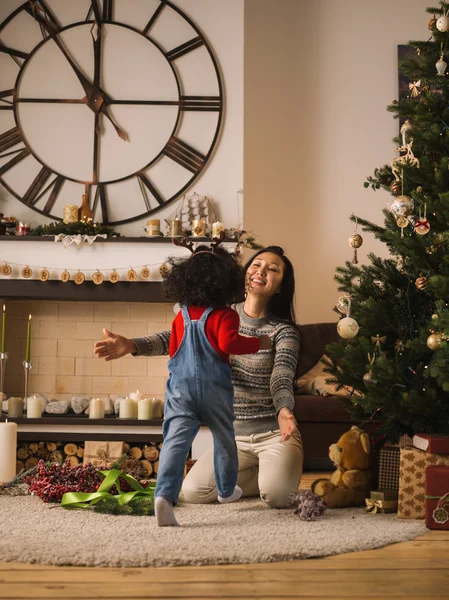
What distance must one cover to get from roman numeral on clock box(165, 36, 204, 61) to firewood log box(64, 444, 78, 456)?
2.30 meters

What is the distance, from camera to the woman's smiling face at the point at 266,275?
3068 mm

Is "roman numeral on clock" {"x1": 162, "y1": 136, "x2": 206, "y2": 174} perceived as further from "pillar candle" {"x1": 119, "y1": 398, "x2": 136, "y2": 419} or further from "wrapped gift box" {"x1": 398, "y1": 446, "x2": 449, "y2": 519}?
"wrapped gift box" {"x1": 398, "y1": 446, "x2": 449, "y2": 519}

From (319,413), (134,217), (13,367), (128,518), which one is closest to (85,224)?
(134,217)

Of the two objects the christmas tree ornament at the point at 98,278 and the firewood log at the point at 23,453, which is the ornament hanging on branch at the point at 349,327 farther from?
the firewood log at the point at 23,453

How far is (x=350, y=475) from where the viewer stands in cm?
291

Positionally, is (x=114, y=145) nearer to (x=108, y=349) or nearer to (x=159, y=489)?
(x=108, y=349)

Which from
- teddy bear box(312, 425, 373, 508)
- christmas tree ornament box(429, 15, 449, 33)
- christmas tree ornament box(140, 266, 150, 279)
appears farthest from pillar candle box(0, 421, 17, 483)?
christmas tree ornament box(429, 15, 449, 33)

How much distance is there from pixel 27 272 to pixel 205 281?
1.81 metres

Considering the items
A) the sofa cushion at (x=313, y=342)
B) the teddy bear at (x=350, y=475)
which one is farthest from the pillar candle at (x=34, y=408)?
the teddy bear at (x=350, y=475)

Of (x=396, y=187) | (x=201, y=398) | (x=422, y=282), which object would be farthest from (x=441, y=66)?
(x=201, y=398)

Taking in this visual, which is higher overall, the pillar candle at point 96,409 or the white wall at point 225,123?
the white wall at point 225,123

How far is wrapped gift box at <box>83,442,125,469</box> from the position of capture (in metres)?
3.91

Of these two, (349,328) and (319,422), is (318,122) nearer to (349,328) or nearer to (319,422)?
(319,422)

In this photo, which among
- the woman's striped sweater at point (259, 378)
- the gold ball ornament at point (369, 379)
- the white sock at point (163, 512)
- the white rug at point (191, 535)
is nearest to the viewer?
the white rug at point (191, 535)
